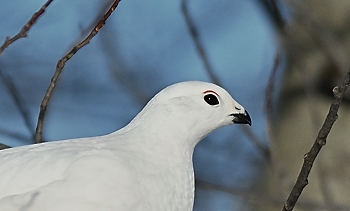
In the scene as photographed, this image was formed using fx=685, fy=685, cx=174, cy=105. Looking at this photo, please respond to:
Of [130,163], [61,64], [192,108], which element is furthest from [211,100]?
[61,64]

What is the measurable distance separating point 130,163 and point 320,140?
77 cm

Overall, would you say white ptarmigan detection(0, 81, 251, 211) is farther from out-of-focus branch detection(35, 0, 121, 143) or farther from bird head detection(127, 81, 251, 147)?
out-of-focus branch detection(35, 0, 121, 143)

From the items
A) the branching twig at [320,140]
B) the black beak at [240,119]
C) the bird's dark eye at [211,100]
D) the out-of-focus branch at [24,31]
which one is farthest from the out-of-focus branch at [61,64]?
the branching twig at [320,140]

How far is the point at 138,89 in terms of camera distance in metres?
5.18

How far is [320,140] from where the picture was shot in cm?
242

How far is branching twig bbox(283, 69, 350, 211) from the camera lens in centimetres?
232

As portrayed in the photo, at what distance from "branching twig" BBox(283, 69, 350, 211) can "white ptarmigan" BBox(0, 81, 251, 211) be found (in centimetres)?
55

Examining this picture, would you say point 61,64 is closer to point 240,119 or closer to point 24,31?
point 24,31

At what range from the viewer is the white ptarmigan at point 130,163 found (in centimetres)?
254

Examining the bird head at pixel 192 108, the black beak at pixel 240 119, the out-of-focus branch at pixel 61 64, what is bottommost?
the black beak at pixel 240 119

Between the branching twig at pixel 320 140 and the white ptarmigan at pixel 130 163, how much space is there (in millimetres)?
548

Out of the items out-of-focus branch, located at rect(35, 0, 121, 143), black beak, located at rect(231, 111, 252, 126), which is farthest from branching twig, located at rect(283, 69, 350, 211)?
out-of-focus branch, located at rect(35, 0, 121, 143)

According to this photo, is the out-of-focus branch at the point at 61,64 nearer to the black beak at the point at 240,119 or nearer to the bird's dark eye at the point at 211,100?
the bird's dark eye at the point at 211,100

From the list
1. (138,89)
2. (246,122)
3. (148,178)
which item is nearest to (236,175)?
(138,89)
